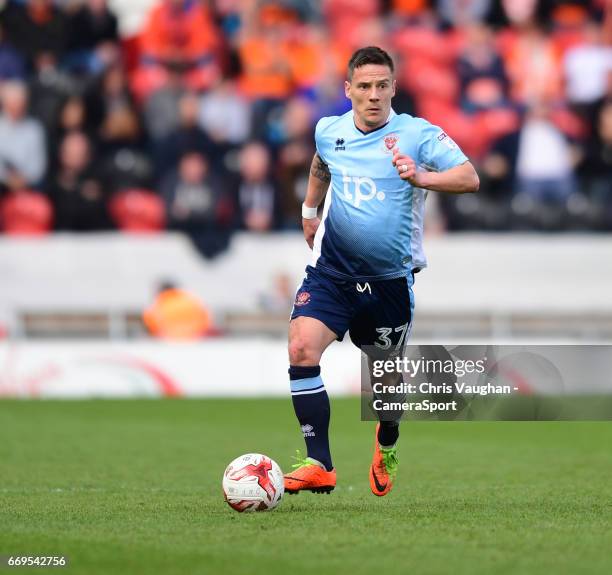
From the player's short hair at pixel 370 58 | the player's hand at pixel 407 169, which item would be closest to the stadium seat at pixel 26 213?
the player's short hair at pixel 370 58

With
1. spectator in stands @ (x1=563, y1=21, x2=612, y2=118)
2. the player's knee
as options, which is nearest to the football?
the player's knee

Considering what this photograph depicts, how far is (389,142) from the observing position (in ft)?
24.1

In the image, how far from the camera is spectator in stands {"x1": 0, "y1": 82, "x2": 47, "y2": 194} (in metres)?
18.3

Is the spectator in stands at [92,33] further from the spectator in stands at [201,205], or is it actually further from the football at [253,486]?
the football at [253,486]

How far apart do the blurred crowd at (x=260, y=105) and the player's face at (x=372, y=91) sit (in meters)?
10.7

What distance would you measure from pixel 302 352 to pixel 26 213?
11.6 meters

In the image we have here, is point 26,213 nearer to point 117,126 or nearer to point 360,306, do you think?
point 117,126

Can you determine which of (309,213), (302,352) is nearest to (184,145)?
(309,213)

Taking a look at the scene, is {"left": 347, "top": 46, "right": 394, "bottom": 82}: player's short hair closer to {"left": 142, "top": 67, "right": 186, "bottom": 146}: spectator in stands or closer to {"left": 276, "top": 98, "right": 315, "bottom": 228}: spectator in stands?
{"left": 276, "top": 98, "right": 315, "bottom": 228}: spectator in stands

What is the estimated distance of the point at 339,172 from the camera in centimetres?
752

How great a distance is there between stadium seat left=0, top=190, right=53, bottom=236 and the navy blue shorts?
11099mm

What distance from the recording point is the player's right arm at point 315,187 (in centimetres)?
769

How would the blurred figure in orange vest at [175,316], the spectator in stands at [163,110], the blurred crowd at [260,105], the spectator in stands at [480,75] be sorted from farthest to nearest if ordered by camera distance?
the spectator in stands at [480,75]
the spectator in stands at [163,110]
the blurred crowd at [260,105]
the blurred figure in orange vest at [175,316]

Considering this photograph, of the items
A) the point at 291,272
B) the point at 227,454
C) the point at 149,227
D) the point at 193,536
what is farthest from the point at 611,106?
the point at 193,536
